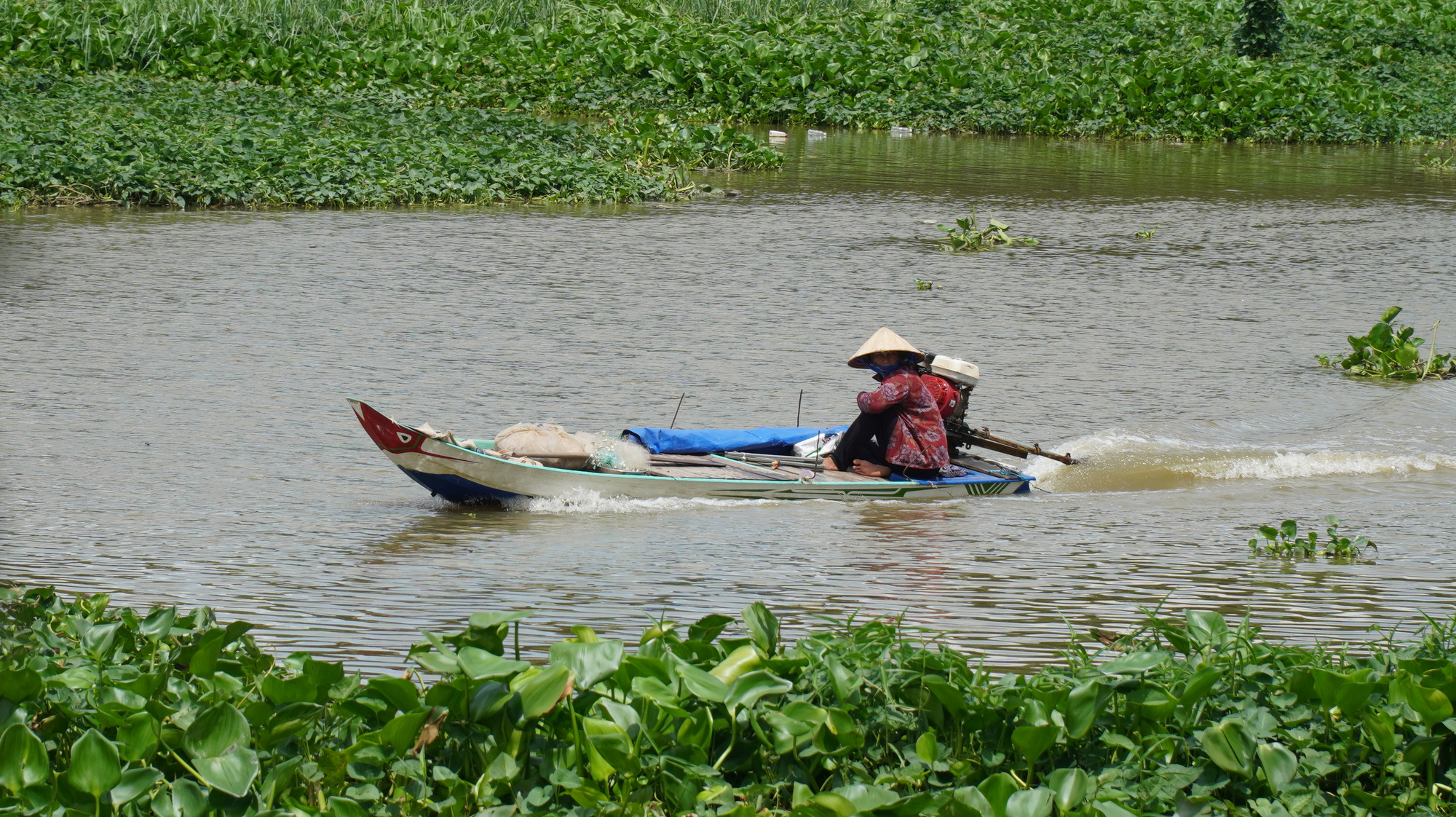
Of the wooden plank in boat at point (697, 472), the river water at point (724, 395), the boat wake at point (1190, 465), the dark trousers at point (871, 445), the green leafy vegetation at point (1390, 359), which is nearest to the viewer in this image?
the river water at point (724, 395)

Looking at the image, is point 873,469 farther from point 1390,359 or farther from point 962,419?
point 1390,359

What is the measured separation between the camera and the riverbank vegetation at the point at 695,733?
3543 mm

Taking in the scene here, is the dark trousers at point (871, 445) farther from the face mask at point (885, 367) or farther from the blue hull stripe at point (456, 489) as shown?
the blue hull stripe at point (456, 489)

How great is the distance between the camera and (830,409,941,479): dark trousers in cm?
830

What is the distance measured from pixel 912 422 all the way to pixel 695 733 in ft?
15.5

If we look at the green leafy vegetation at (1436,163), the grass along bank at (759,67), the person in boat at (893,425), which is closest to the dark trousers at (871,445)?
the person in boat at (893,425)

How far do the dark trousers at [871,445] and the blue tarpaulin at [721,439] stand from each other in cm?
24

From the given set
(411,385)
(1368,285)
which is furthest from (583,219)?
(1368,285)

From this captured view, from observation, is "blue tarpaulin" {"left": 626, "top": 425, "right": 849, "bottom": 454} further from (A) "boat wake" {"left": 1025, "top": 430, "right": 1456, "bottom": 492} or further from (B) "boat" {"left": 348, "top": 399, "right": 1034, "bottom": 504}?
(A) "boat wake" {"left": 1025, "top": 430, "right": 1456, "bottom": 492}

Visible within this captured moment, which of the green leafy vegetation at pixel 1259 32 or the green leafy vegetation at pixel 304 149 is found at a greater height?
the green leafy vegetation at pixel 1259 32

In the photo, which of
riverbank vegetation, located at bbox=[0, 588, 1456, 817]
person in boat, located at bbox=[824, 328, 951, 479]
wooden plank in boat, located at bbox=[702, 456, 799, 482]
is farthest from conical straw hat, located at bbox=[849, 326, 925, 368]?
riverbank vegetation, located at bbox=[0, 588, 1456, 817]

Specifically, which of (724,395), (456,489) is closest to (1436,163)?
(724,395)

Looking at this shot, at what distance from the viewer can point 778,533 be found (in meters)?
7.35

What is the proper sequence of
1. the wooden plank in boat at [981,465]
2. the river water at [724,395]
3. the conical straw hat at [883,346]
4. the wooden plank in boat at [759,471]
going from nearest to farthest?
Result: the river water at [724,395]
the wooden plank in boat at [759,471]
the conical straw hat at [883,346]
the wooden plank in boat at [981,465]
